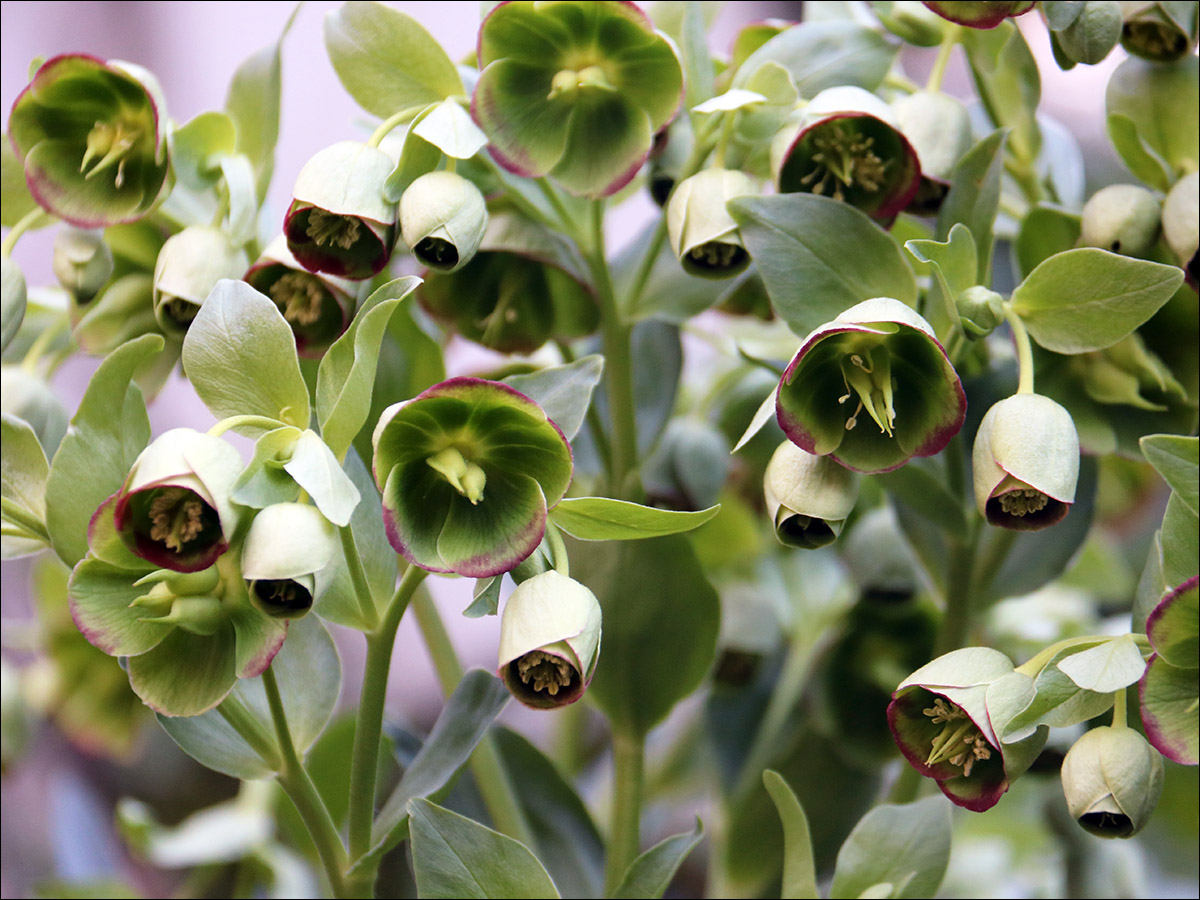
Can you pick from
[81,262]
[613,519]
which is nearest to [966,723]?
[613,519]

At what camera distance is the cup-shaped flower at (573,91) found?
Result: 402mm

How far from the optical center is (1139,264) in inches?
14.4

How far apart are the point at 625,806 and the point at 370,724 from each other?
0.15 meters

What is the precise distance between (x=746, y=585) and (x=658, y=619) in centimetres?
15

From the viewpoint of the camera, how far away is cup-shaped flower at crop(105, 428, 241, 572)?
30cm

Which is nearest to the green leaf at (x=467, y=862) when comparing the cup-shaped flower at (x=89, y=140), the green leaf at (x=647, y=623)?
the green leaf at (x=647, y=623)

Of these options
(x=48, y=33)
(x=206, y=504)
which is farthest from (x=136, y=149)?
(x=48, y=33)

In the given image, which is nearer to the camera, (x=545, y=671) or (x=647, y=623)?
(x=545, y=671)

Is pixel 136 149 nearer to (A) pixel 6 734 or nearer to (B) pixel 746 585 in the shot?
(A) pixel 6 734

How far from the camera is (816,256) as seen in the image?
393 millimetres

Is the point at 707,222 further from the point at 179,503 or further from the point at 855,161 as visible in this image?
the point at 179,503

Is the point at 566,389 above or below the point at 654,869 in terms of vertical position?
above

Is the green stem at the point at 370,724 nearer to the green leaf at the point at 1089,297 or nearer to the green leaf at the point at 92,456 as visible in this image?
the green leaf at the point at 92,456

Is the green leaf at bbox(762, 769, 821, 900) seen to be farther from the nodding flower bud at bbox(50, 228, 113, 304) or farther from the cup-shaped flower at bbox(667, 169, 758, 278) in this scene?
the nodding flower bud at bbox(50, 228, 113, 304)
